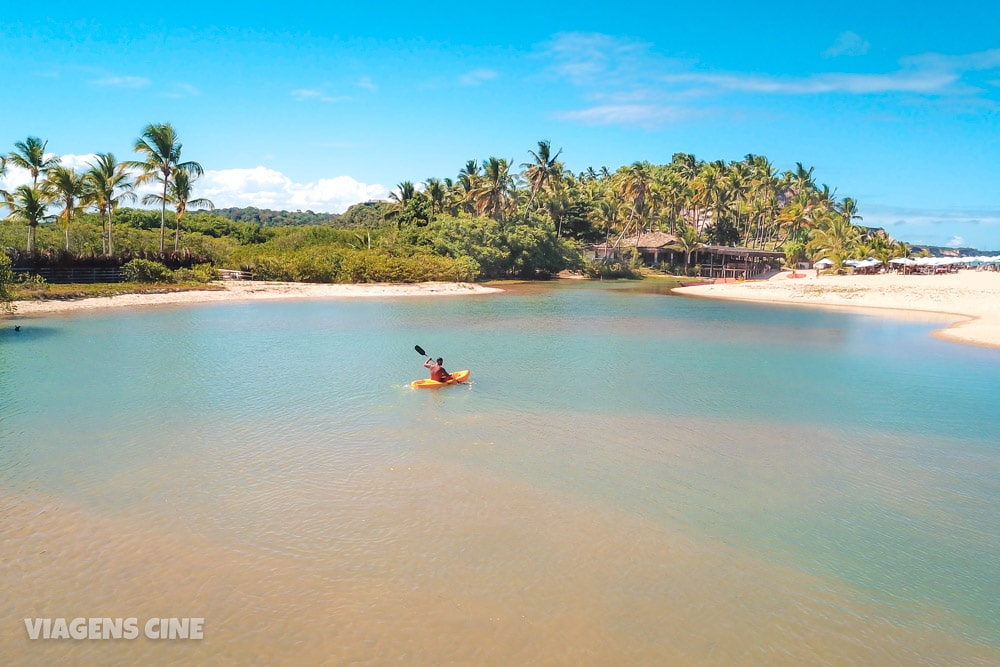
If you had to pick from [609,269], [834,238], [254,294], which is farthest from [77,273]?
[834,238]

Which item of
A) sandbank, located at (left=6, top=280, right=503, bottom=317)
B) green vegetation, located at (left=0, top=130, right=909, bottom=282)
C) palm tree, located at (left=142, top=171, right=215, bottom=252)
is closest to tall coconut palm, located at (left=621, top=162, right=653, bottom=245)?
green vegetation, located at (left=0, top=130, right=909, bottom=282)

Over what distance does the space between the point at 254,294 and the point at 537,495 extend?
3483 cm

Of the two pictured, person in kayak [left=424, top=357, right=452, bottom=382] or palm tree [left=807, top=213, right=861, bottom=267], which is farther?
palm tree [left=807, top=213, right=861, bottom=267]

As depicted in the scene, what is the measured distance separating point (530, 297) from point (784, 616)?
124 feet

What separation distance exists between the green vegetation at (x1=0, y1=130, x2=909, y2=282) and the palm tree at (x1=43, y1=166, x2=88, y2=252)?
0.08 meters

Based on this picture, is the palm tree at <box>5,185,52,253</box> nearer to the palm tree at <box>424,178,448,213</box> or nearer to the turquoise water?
the turquoise water

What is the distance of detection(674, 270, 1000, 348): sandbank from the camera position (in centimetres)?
3045

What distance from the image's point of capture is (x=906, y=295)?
4184cm

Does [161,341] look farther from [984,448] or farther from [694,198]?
[694,198]

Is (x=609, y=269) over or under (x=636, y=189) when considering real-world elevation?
under

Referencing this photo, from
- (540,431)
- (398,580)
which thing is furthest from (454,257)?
(398,580)

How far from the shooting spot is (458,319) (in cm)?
3077

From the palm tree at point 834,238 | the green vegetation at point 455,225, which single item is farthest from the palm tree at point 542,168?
the palm tree at point 834,238

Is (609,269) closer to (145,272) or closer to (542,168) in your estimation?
(542,168)
